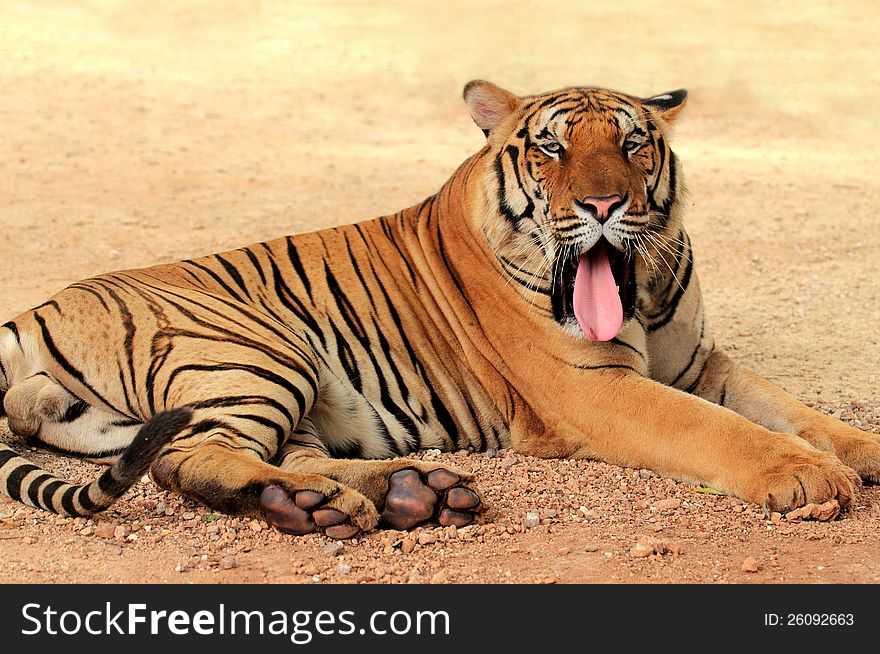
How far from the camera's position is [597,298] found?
13.1 ft

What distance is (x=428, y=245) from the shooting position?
4.49 meters

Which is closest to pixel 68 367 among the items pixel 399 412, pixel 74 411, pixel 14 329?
pixel 74 411

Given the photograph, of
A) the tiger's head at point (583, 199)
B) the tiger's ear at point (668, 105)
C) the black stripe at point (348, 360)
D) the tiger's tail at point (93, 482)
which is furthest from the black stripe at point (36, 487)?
the tiger's ear at point (668, 105)

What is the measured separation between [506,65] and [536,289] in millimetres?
11356

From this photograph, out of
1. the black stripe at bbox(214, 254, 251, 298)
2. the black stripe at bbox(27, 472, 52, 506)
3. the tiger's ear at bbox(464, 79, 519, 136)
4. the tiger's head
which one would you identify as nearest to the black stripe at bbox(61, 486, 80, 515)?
the black stripe at bbox(27, 472, 52, 506)

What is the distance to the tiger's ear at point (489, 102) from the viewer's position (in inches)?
170

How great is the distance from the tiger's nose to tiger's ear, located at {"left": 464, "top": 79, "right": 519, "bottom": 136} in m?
0.69

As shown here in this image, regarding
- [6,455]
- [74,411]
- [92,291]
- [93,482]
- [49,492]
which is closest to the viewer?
[93,482]

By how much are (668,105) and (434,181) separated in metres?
5.92

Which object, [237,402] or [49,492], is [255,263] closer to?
[237,402]

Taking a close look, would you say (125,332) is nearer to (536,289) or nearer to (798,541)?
(536,289)

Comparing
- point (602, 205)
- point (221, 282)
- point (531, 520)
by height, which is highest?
point (602, 205)

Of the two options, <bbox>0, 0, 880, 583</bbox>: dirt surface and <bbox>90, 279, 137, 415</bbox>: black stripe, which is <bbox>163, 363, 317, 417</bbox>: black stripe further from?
<bbox>0, 0, 880, 583</bbox>: dirt surface

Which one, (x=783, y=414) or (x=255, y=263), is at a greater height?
(x=255, y=263)
